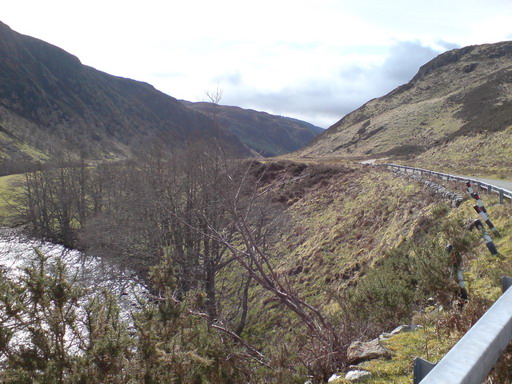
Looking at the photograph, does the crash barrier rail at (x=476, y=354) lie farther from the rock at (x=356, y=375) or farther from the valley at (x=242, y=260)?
the rock at (x=356, y=375)

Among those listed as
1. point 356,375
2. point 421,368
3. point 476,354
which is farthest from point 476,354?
point 356,375

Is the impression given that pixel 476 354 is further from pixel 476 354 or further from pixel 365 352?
pixel 365 352

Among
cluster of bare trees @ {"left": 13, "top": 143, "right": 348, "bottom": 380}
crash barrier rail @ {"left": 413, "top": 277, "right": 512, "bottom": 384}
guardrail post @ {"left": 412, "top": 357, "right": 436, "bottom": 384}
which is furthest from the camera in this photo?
cluster of bare trees @ {"left": 13, "top": 143, "right": 348, "bottom": 380}

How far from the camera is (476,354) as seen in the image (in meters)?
1.55

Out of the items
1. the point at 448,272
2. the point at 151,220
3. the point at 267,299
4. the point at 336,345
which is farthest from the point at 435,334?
the point at 151,220

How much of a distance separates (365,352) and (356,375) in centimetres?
60

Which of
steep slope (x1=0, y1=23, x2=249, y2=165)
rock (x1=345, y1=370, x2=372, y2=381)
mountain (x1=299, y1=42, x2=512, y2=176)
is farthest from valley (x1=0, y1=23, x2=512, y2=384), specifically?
steep slope (x1=0, y1=23, x2=249, y2=165)

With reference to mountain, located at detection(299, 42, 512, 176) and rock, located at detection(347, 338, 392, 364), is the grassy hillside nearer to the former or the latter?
rock, located at detection(347, 338, 392, 364)

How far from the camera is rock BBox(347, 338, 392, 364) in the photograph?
4008 mm

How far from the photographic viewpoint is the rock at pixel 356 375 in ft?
11.7

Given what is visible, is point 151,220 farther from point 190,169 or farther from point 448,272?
point 448,272

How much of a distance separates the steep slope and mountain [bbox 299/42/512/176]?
6345cm

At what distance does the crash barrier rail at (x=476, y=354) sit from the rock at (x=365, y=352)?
91.3 inches

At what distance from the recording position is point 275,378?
407cm
